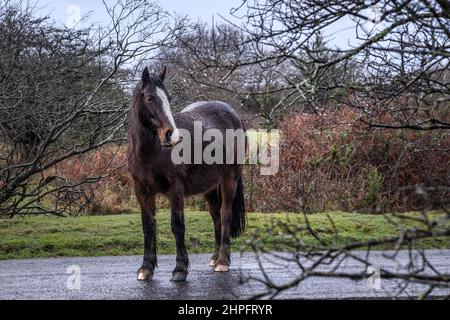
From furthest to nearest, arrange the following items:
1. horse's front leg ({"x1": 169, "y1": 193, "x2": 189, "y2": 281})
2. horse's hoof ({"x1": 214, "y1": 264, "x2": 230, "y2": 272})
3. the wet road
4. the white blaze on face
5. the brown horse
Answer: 1. horse's hoof ({"x1": 214, "y1": 264, "x2": 230, "y2": 272})
2. horse's front leg ({"x1": 169, "y1": 193, "x2": 189, "y2": 281})
3. the brown horse
4. the white blaze on face
5. the wet road

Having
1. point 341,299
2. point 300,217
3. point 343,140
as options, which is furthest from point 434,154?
point 341,299

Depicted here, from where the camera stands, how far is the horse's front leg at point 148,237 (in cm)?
1008

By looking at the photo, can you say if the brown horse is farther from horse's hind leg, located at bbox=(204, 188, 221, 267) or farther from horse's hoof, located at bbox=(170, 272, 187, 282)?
horse's hind leg, located at bbox=(204, 188, 221, 267)

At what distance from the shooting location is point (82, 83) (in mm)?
15914

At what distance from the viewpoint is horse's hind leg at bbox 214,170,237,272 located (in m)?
11.2

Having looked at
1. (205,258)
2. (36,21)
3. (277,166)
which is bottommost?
(205,258)

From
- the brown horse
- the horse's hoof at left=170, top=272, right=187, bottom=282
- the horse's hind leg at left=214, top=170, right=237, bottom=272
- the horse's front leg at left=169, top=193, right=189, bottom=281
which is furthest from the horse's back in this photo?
the horse's hoof at left=170, top=272, right=187, bottom=282

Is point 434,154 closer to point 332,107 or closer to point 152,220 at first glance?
point 332,107

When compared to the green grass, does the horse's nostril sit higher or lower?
higher

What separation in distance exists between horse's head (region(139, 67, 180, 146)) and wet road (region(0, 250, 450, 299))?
1.76 metres

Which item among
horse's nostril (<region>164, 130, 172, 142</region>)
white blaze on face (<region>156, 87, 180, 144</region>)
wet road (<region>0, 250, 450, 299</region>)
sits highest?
white blaze on face (<region>156, 87, 180, 144</region>)

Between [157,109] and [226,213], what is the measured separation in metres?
2.46

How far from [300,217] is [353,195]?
307 cm

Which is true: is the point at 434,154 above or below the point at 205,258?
above
